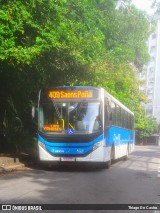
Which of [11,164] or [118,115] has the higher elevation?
[118,115]

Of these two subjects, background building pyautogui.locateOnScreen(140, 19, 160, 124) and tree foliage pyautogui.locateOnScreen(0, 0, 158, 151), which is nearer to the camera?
tree foliage pyautogui.locateOnScreen(0, 0, 158, 151)

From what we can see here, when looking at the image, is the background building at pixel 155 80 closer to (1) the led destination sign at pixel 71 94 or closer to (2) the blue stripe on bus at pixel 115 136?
(2) the blue stripe on bus at pixel 115 136

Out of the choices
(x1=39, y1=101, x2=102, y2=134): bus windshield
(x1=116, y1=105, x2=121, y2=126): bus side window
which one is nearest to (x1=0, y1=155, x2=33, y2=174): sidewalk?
(x1=39, y1=101, x2=102, y2=134): bus windshield

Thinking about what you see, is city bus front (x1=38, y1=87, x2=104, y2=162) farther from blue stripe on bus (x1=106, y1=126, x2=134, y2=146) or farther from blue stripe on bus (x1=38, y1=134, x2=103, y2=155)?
blue stripe on bus (x1=106, y1=126, x2=134, y2=146)

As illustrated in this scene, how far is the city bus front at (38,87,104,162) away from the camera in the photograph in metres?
14.1

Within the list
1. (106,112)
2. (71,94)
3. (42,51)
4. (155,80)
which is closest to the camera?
(71,94)

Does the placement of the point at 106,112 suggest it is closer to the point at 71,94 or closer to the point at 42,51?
the point at 71,94

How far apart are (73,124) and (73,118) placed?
0.74ft

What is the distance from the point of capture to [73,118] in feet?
46.1

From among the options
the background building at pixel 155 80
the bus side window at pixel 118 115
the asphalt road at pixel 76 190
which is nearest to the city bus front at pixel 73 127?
the asphalt road at pixel 76 190

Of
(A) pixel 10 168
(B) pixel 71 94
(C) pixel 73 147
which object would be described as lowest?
(A) pixel 10 168

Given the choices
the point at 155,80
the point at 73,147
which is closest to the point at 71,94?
the point at 73,147

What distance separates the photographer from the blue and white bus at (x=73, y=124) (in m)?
14.1

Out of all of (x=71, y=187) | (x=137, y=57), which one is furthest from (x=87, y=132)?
(x=137, y=57)
